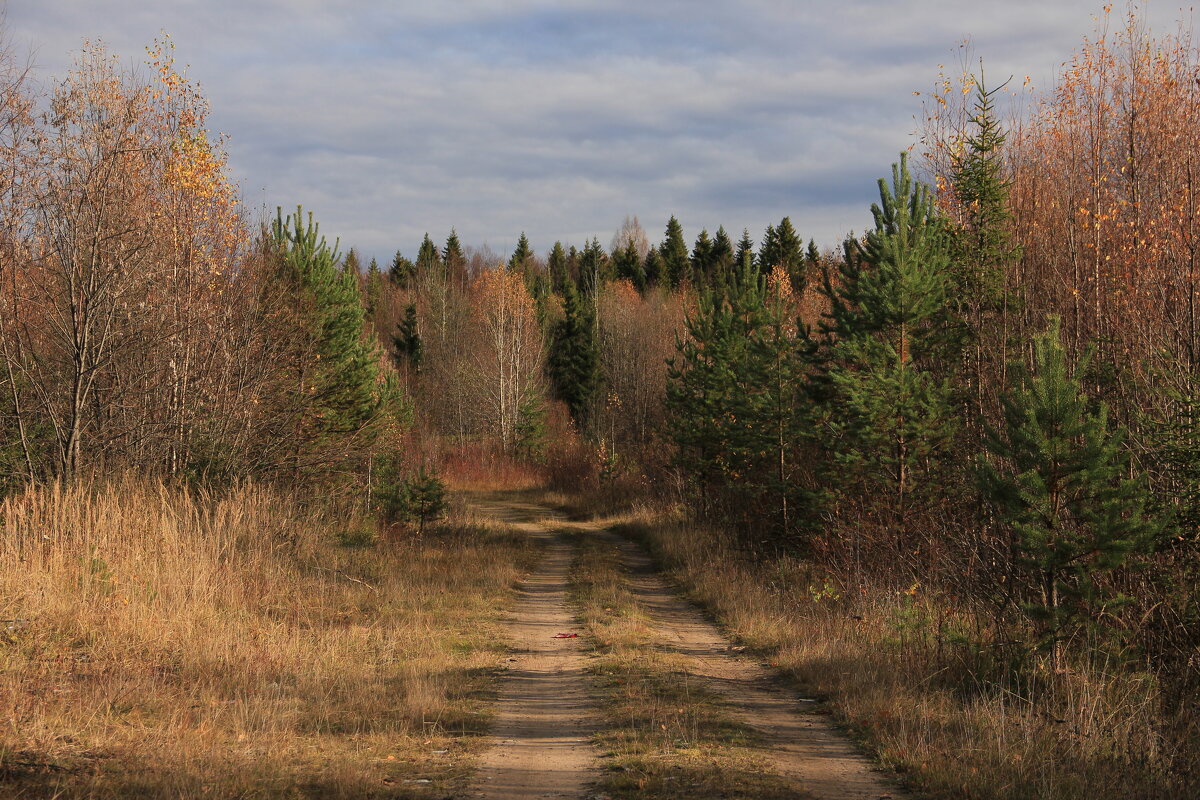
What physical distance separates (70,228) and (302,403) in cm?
→ 612

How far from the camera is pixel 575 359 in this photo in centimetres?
5891

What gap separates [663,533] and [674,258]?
53.3 metres

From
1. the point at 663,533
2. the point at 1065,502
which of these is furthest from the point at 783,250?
the point at 1065,502

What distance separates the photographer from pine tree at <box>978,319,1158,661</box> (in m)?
7.41

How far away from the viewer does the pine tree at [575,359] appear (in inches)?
2253

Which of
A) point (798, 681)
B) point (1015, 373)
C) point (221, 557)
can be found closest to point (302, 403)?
point (221, 557)

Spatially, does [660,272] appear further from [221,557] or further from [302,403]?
[221,557]

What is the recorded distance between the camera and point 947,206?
2181 centimetres

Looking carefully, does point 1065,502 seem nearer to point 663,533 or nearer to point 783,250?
point 663,533

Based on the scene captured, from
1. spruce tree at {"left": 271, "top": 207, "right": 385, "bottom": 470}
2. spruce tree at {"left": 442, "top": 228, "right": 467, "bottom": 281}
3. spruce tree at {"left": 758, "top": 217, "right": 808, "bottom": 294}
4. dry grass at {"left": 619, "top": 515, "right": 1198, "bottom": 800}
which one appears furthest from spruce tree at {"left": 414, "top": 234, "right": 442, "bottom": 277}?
dry grass at {"left": 619, "top": 515, "right": 1198, "bottom": 800}

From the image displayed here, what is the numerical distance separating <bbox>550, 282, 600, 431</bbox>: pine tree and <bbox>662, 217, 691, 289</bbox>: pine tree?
460 inches

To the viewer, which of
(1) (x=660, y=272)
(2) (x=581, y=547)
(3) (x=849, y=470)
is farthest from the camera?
(1) (x=660, y=272)

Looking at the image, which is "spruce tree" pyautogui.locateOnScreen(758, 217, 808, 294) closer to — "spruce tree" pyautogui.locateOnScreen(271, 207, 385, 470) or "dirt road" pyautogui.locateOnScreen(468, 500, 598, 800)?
"spruce tree" pyautogui.locateOnScreen(271, 207, 385, 470)

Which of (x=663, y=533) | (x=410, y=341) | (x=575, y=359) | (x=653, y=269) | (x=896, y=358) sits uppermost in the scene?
(x=653, y=269)
